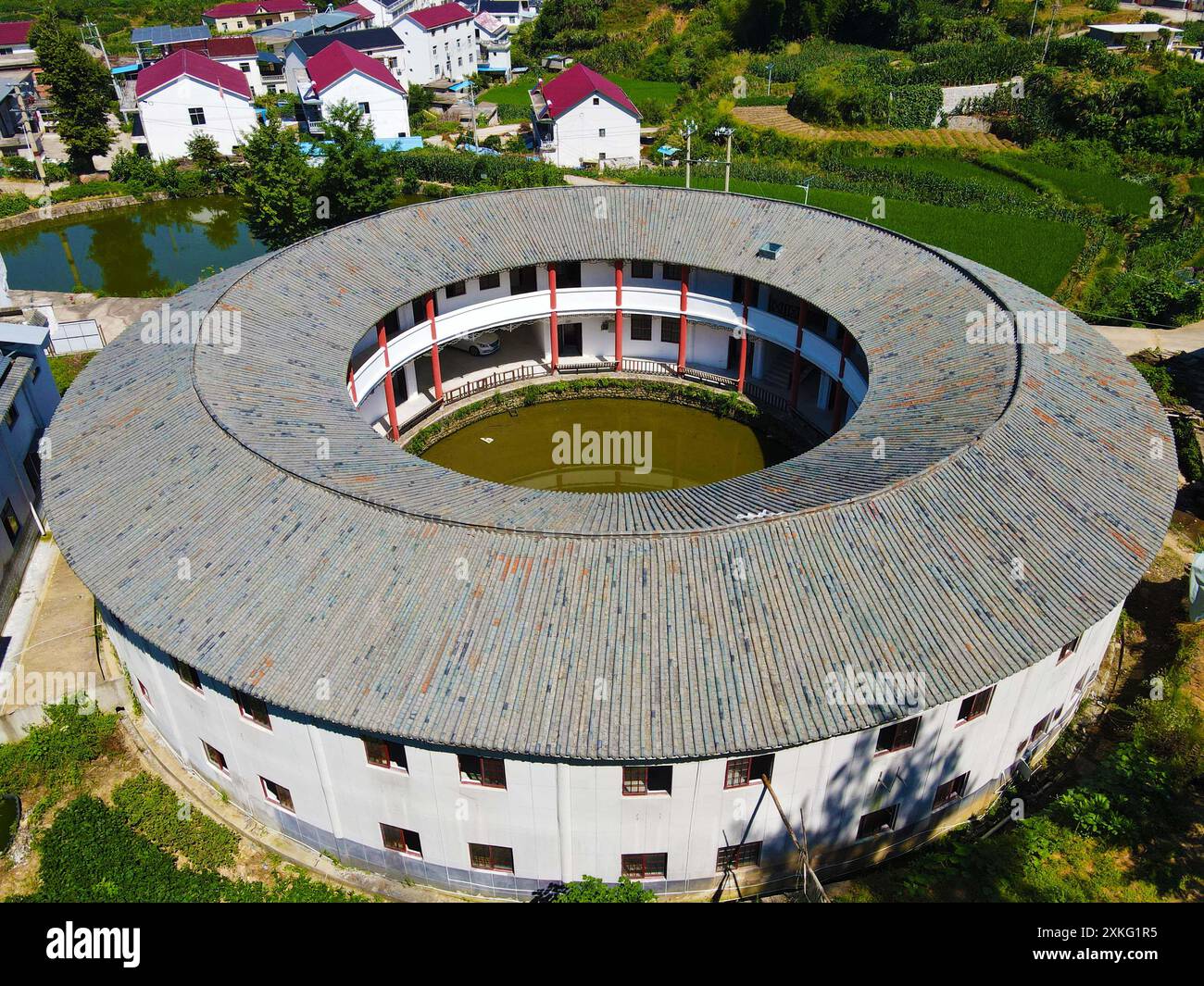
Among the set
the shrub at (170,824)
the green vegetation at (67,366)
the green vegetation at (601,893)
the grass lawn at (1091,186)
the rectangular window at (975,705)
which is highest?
the grass lawn at (1091,186)

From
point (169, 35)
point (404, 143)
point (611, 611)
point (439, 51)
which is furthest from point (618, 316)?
point (169, 35)

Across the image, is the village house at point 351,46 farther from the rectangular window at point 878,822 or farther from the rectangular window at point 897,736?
the rectangular window at point 878,822

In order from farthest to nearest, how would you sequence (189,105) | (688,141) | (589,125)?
(189,105) → (589,125) → (688,141)

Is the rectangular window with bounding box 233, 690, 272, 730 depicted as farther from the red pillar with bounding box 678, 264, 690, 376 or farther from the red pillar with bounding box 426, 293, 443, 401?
the red pillar with bounding box 678, 264, 690, 376

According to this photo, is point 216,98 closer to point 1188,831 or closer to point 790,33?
point 790,33

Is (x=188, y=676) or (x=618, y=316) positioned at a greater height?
(x=618, y=316)

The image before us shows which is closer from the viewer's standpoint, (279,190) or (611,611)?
(611,611)

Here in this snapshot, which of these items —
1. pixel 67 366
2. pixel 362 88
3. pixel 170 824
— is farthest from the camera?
pixel 362 88

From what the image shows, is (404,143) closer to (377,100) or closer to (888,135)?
(377,100)

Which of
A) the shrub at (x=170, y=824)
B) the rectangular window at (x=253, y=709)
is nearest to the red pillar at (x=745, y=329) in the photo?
the rectangular window at (x=253, y=709)
